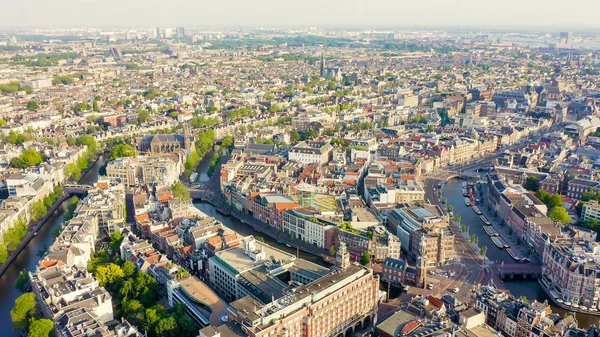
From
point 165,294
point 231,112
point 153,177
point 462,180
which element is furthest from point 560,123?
point 165,294

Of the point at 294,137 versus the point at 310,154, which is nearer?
the point at 310,154

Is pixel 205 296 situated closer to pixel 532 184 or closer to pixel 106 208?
pixel 106 208

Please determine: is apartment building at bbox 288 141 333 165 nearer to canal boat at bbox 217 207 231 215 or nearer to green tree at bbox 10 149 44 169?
canal boat at bbox 217 207 231 215

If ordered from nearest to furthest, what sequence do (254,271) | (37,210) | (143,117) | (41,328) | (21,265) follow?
(41,328) → (254,271) → (21,265) → (37,210) → (143,117)

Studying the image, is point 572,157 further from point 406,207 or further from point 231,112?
point 231,112

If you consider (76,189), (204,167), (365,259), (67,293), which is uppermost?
(67,293)

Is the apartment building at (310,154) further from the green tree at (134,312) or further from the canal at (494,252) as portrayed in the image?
the green tree at (134,312)

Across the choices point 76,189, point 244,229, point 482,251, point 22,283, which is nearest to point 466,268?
point 482,251
